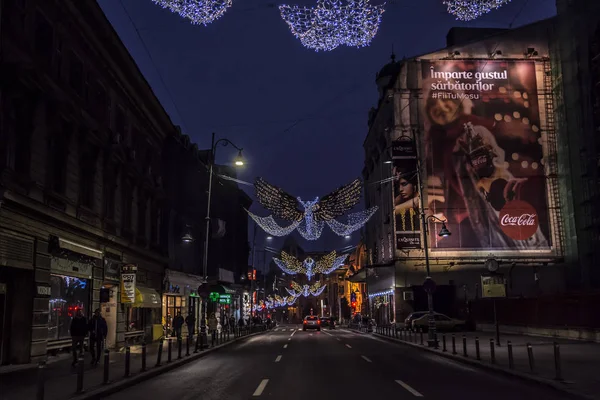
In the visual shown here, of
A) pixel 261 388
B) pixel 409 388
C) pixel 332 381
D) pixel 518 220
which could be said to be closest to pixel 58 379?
pixel 261 388

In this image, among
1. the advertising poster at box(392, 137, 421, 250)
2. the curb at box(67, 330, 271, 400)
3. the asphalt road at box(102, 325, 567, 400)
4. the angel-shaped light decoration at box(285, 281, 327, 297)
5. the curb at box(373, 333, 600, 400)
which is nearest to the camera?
the curb at box(373, 333, 600, 400)

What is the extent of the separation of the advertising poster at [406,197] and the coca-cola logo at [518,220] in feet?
24.3

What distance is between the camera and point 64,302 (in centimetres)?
2102

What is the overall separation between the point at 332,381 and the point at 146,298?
706 inches

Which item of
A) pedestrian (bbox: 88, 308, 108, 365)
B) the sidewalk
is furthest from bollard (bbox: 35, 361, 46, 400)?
pedestrian (bbox: 88, 308, 108, 365)

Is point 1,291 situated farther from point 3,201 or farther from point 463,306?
point 463,306

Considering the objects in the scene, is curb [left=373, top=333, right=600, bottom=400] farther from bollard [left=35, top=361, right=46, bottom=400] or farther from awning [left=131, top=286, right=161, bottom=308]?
awning [left=131, top=286, right=161, bottom=308]

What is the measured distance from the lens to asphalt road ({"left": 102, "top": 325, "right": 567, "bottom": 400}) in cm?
1209

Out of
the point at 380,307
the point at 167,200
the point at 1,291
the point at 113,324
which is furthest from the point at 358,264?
the point at 1,291

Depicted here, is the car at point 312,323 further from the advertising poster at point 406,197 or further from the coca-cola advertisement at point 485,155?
the coca-cola advertisement at point 485,155

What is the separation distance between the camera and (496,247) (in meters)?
47.7

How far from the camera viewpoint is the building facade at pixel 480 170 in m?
47.7

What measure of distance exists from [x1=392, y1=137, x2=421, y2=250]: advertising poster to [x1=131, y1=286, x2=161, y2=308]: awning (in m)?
21.3

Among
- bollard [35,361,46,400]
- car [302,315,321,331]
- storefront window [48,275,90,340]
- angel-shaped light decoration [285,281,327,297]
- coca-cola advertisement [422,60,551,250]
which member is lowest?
car [302,315,321,331]
